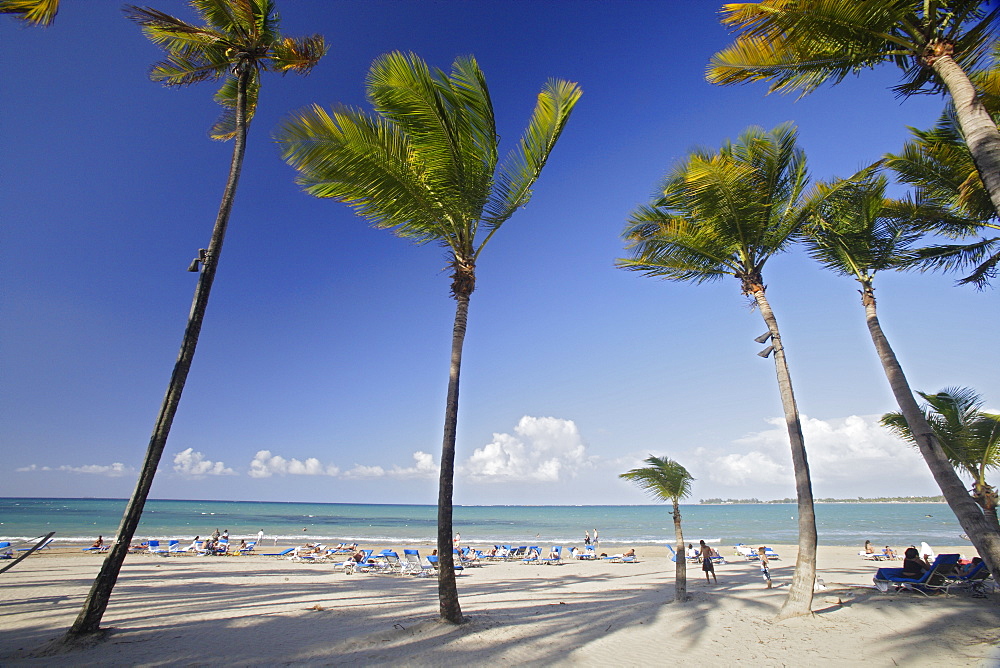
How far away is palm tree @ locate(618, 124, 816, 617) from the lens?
9258 millimetres

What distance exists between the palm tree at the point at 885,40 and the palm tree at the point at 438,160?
2974 mm

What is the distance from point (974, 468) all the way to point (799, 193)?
962 cm

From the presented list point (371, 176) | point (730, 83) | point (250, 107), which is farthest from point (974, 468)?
point (250, 107)

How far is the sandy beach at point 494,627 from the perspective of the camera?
6.39 m

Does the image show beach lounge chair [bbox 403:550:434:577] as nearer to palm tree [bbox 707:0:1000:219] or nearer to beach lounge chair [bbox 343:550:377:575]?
beach lounge chair [bbox 343:550:377:575]

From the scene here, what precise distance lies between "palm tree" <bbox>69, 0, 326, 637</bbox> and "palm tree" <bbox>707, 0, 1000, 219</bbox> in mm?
7757

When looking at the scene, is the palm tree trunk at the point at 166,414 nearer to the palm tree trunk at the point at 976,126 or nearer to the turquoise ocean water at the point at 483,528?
the palm tree trunk at the point at 976,126

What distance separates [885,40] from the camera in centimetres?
601

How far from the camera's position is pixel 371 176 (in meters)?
8.44

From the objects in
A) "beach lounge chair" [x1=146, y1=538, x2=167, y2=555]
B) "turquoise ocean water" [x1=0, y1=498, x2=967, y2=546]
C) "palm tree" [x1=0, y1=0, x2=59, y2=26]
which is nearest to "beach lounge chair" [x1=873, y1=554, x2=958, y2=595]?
"palm tree" [x1=0, y1=0, x2=59, y2=26]

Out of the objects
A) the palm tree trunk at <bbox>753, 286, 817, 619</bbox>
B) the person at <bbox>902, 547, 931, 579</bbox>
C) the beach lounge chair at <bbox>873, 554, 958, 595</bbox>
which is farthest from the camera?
the person at <bbox>902, 547, 931, 579</bbox>

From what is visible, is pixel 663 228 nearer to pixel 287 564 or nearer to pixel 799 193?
pixel 799 193

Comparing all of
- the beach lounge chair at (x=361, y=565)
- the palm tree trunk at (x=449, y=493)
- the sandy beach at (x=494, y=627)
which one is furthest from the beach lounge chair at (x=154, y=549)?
the palm tree trunk at (x=449, y=493)

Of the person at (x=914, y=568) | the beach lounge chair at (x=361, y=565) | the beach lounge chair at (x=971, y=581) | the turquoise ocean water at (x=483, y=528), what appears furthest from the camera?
the turquoise ocean water at (x=483, y=528)
